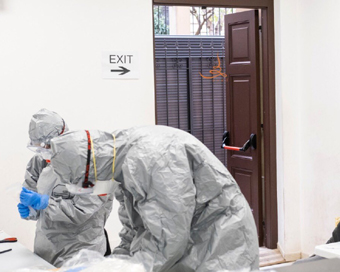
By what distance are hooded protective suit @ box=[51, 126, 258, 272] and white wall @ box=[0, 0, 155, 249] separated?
1.82m

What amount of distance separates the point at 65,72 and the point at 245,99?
158 cm

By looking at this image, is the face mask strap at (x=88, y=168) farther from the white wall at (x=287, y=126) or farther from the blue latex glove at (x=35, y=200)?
the white wall at (x=287, y=126)

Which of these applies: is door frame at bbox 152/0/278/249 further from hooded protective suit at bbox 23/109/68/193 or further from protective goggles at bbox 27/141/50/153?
protective goggles at bbox 27/141/50/153

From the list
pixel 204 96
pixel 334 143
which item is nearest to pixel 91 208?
pixel 334 143

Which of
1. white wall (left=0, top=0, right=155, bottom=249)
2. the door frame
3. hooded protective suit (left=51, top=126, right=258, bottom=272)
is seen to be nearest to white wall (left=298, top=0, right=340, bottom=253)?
the door frame

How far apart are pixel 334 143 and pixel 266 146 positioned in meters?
0.62

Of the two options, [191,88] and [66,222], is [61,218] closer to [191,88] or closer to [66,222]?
[66,222]

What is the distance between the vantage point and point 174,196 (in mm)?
1571

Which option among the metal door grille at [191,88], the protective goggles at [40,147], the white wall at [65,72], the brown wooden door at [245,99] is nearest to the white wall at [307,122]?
the brown wooden door at [245,99]

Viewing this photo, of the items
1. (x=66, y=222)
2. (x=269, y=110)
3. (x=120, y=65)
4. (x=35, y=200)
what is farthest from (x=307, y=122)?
(x=35, y=200)

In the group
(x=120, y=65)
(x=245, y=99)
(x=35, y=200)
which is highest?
(x=120, y=65)

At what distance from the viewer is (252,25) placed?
159 inches

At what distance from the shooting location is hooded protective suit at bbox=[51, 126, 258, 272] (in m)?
1.58

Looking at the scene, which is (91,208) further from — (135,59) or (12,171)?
(135,59)
